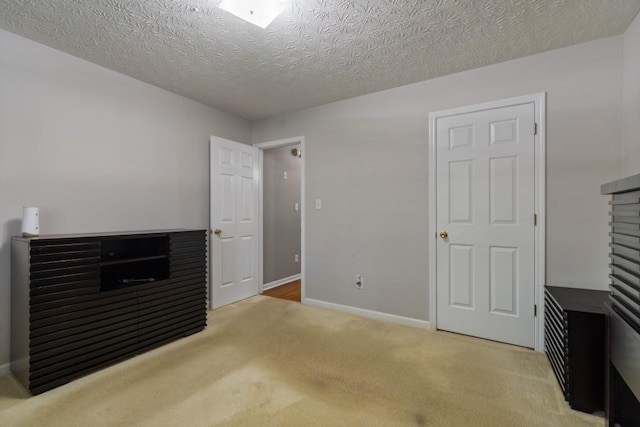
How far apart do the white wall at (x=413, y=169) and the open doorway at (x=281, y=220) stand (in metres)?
0.51

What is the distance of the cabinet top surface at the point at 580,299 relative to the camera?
1.74m

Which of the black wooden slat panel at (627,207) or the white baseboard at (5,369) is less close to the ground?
the black wooden slat panel at (627,207)

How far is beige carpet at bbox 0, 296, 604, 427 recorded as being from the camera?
1608 mm

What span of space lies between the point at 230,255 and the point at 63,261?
1.76 meters

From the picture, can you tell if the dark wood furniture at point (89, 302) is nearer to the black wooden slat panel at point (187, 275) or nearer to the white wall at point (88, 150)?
the black wooden slat panel at point (187, 275)

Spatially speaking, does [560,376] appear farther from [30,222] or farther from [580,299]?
[30,222]

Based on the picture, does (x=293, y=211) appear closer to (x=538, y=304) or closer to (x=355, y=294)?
(x=355, y=294)

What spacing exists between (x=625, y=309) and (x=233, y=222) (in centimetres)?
333

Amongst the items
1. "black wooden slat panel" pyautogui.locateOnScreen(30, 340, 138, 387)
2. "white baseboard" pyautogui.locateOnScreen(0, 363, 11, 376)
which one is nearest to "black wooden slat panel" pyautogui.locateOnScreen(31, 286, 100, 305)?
"black wooden slat panel" pyautogui.locateOnScreen(30, 340, 138, 387)

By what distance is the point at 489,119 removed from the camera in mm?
2510

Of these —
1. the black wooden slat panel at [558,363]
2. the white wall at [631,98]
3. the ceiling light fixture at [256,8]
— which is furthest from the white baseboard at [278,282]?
the white wall at [631,98]

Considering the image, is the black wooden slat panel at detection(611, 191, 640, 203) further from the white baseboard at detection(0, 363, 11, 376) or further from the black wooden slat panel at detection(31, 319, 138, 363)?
the white baseboard at detection(0, 363, 11, 376)

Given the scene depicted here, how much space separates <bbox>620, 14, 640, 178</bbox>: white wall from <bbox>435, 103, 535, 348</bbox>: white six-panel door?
0.52 metres

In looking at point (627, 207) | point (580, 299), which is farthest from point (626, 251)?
point (580, 299)
